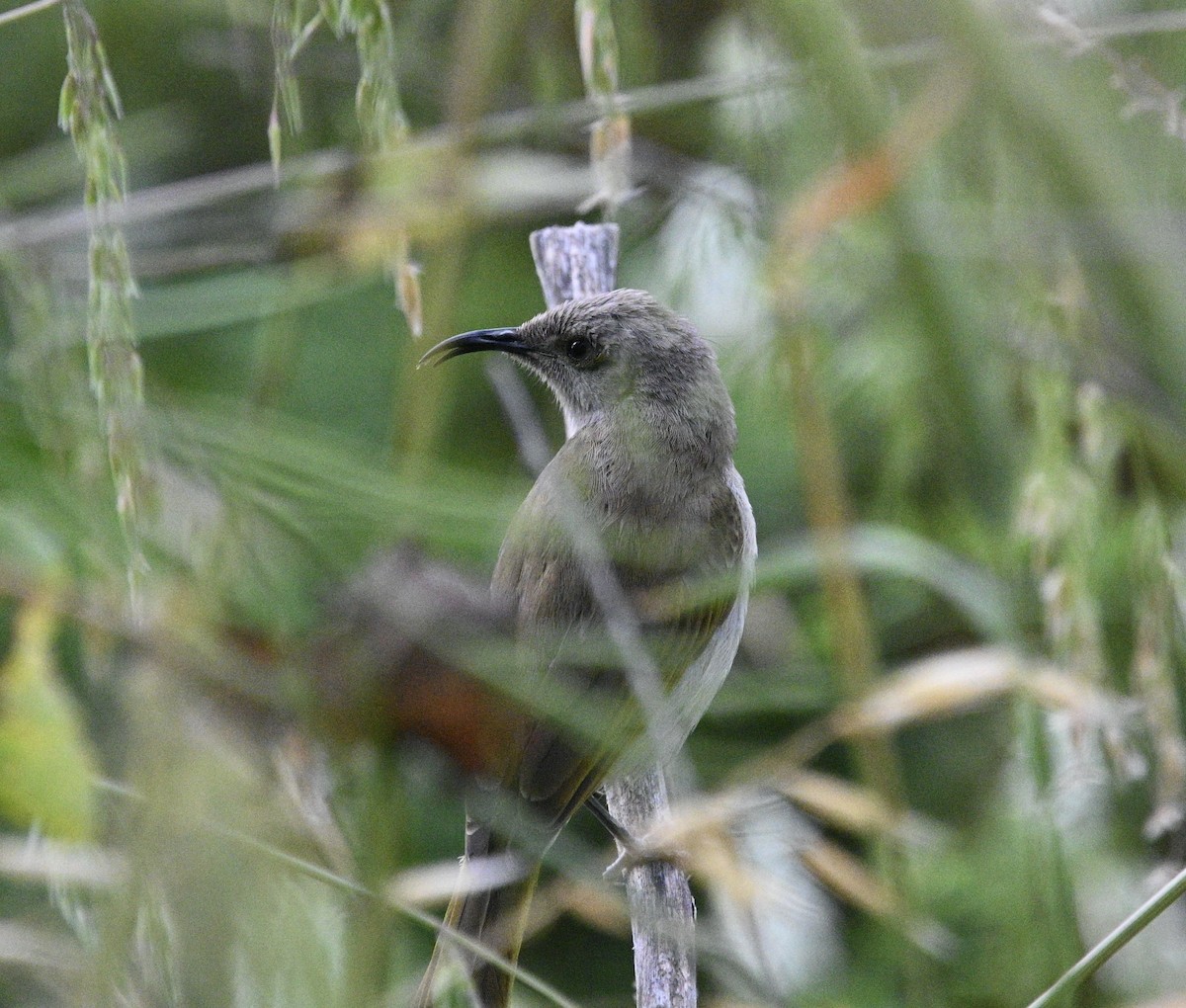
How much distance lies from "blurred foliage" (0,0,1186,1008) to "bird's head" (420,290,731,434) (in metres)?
0.12

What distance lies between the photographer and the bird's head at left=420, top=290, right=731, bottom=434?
332cm

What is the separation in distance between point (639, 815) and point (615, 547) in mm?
603

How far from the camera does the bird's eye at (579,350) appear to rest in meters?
3.38

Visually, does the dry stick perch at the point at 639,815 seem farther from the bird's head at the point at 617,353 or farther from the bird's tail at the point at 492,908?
the bird's tail at the point at 492,908


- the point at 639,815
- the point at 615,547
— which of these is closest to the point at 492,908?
the point at 639,815

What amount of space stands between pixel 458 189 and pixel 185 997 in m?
0.83

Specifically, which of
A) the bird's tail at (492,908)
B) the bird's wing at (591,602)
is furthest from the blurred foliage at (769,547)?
the bird's wing at (591,602)

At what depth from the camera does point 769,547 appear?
4039mm

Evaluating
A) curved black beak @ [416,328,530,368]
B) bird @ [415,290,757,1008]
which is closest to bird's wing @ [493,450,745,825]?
bird @ [415,290,757,1008]

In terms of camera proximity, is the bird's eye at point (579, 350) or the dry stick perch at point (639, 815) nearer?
the dry stick perch at point (639, 815)

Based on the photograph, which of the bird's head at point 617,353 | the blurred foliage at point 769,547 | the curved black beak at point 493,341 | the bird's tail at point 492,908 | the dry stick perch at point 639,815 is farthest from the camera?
the bird's head at point 617,353

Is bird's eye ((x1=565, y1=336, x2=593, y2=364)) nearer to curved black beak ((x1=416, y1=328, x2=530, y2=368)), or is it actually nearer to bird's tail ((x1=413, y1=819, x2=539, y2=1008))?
curved black beak ((x1=416, y1=328, x2=530, y2=368))

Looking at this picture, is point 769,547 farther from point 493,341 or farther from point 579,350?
point 493,341

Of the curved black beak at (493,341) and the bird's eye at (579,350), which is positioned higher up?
the curved black beak at (493,341)
